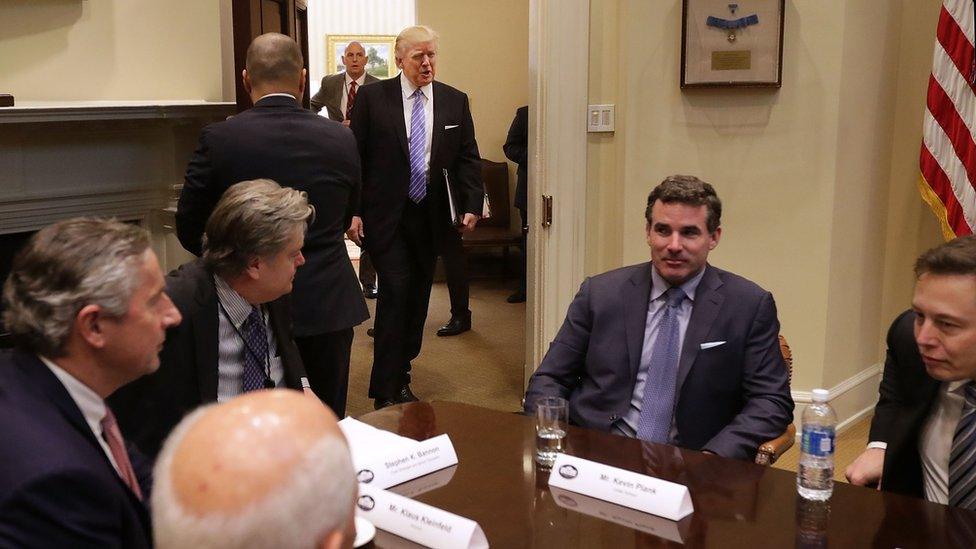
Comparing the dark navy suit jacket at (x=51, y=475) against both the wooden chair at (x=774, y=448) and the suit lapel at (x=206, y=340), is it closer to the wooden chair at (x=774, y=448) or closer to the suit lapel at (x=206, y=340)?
the suit lapel at (x=206, y=340)

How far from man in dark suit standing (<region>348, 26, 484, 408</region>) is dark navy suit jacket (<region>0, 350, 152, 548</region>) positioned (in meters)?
2.96

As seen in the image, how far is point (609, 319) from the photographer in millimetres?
2668

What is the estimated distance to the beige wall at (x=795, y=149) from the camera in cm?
402

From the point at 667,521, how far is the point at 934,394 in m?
0.72

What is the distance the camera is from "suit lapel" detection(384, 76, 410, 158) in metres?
4.43

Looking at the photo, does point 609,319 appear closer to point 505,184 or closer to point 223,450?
point 223,450

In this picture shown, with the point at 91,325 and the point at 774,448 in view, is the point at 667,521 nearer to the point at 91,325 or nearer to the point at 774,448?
the point at 774,448

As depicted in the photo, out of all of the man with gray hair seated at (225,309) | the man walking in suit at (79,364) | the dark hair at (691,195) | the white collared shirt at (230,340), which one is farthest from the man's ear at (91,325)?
the dark hair at (691,195)

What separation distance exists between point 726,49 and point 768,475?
2.49 metres

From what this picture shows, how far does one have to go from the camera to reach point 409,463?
1.91 metres

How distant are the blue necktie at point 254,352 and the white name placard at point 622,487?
892mm

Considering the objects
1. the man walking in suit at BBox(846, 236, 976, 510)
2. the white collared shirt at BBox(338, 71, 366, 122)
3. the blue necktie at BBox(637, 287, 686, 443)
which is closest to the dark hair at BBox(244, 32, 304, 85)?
the blue necktie at BBox(637, 287, 686, 443)

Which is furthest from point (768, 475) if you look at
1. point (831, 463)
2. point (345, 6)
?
point (345, 6)

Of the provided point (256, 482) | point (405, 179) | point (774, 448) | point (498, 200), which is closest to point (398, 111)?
point (405, 179)
